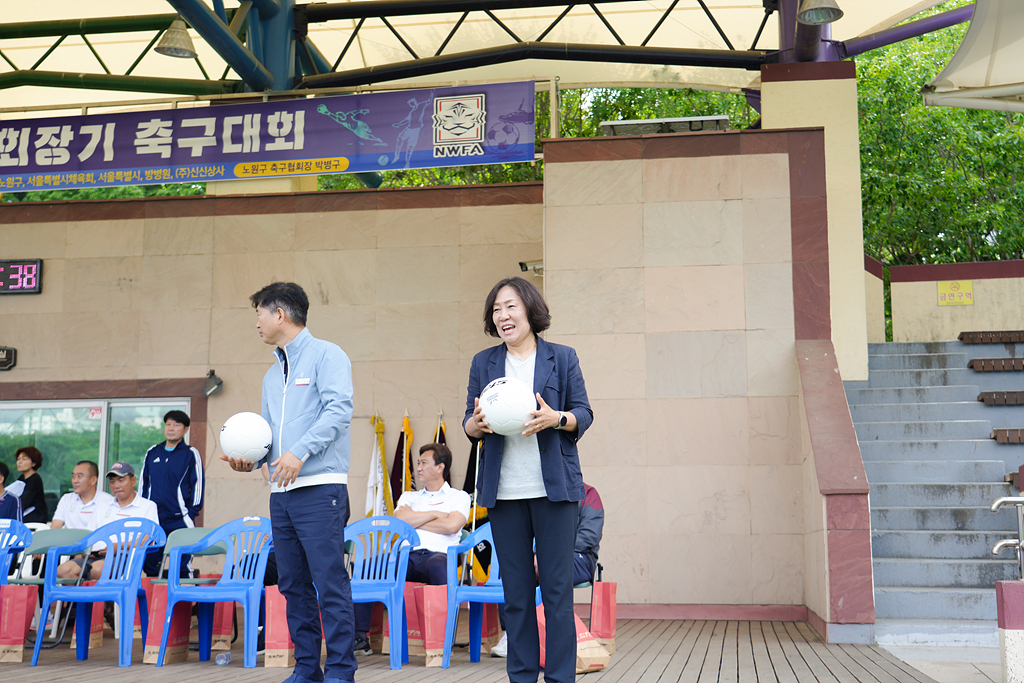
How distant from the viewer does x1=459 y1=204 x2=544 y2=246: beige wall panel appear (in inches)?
351

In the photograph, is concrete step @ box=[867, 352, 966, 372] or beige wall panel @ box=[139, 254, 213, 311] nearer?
concrete step @ box=[867, 352, 966, 372]

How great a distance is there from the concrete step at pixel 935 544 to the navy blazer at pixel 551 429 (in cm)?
383

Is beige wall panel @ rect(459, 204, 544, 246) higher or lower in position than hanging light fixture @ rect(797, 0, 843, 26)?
lower

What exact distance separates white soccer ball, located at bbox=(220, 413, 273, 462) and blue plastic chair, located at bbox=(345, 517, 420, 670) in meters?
1.36

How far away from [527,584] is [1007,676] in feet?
7.58

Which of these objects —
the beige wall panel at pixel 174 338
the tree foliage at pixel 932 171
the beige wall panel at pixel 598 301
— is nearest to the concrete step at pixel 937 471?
the beige wall panel at pixel 598 301

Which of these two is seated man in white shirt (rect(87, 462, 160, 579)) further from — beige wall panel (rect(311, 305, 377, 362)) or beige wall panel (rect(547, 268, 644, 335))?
beige wall panel (rect(547, 268, 644, 335))

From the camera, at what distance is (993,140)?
1631 centimetres

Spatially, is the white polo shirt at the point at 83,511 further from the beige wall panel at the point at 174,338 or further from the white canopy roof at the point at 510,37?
the white canopy roof at the point at 510,37

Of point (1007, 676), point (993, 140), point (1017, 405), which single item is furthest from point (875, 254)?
point (1007, 676)

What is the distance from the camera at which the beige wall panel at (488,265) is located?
29.1 feet

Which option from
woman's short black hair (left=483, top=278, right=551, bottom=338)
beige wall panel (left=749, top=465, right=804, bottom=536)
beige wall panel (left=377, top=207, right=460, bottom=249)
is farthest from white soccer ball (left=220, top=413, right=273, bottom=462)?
beige wall panel (left=377, top=207, right=460, bottom=249)

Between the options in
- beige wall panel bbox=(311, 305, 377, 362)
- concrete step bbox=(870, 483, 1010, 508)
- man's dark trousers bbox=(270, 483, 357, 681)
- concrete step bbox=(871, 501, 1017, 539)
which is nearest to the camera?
man's dark trousers bbox=(270, 483, 357, 681)

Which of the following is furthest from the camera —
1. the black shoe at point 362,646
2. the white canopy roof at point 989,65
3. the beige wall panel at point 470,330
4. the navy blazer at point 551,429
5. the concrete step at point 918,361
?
the beige wall panel at point 470,330
